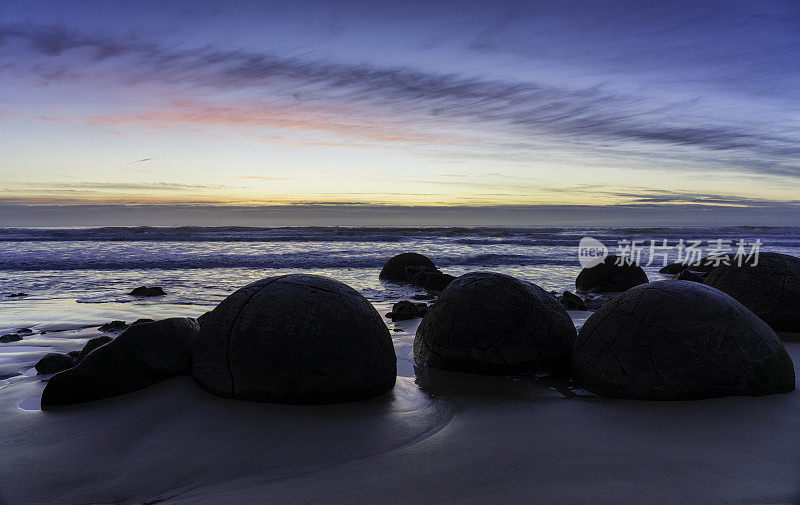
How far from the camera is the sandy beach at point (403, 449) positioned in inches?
110

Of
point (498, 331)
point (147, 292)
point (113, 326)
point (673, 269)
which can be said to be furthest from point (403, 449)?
point (673, 269)

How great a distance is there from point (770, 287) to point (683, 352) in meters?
4.35

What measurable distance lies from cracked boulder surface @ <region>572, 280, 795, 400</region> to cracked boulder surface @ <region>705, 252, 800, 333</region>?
3245mm

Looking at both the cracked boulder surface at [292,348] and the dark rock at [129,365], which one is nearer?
the cracked boulder surface at [292,348]

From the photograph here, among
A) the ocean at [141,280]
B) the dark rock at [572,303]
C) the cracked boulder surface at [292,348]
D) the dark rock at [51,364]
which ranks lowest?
the ocean at [141,280]

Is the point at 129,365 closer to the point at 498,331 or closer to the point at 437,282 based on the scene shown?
the point at 498,331

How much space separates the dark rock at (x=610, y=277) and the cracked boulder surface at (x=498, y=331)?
7.46 metres

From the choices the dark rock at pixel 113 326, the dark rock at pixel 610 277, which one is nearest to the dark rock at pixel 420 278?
the dark rock at pixel 610 277

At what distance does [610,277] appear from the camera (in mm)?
12289

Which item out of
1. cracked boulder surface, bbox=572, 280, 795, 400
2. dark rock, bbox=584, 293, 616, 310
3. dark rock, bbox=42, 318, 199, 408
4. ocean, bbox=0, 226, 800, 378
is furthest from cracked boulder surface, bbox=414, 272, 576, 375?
dark rock, bbox=584, 293, 616, 310

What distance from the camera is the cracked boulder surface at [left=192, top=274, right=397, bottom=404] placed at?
406 cm

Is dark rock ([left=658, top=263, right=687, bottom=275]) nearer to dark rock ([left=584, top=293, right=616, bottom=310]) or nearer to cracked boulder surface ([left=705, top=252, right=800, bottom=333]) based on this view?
dark rock ([left=584, top=293, right=616, bottom=310])

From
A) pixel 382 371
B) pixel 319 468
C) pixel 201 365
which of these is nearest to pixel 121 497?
pixel 319 468

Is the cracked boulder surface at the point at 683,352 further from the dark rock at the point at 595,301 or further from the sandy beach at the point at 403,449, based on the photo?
the dark rock at the point at 595,301
